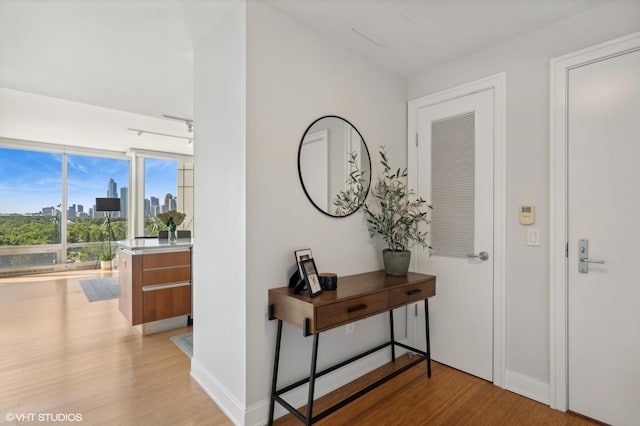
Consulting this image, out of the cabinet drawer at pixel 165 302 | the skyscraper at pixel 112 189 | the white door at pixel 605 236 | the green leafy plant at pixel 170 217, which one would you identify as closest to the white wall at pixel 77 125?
the skyscraper at pixel 112 189

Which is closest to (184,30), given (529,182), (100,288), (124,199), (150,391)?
(150,391)

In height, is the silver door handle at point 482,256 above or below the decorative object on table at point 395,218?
below

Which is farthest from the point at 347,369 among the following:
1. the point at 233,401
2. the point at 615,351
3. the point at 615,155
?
the point at 615,155

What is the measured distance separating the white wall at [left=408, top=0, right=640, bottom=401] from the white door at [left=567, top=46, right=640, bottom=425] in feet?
0.51

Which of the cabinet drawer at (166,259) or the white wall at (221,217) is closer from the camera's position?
the white wall at (221,217)

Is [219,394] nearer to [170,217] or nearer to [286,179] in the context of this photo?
[286,179]

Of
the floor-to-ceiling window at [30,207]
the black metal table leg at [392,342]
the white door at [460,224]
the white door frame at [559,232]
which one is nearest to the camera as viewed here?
the white door frame at [559,232]

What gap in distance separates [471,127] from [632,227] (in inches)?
48.6

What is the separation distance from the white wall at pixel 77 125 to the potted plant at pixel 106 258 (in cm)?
235

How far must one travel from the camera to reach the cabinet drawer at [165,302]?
3.41m

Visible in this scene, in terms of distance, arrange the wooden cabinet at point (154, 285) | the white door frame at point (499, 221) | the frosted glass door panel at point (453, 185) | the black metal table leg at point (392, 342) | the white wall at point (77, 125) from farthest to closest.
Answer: the white wall at point (77, 125) → the wooden cabinet at point (154, 285) → the black metal table leg at point (392, 342) → the frosted glass door panel at point (453, 185) → the white door frame at point (499, 221)

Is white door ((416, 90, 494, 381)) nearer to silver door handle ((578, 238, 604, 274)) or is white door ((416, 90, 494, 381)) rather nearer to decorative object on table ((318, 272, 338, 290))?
silver door handle ((578, 238, 604, 274))

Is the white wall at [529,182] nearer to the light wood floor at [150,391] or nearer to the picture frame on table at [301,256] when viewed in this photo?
the light wood floor at [150,391]

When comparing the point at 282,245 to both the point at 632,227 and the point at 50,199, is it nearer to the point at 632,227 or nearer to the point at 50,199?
the point at 632,227
